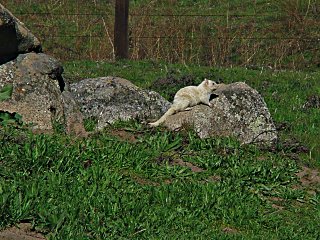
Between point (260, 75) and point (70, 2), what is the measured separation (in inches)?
361

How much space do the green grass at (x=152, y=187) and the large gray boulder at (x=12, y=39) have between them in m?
1.27

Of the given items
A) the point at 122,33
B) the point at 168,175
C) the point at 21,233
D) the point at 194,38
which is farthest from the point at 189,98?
the point at 194,38

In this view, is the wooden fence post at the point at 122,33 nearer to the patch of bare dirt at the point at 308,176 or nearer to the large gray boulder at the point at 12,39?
the large gray boulder at the point at 12,39

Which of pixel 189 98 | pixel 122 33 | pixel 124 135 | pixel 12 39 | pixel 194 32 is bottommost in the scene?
pixel 194 32

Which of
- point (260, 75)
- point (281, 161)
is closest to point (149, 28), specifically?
point (260, 75)

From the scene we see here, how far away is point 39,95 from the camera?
869cm

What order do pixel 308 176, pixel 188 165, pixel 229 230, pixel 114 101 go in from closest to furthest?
pixel 229 230 → pixel 188 165 → pixel 308 176 → pixel 114 101

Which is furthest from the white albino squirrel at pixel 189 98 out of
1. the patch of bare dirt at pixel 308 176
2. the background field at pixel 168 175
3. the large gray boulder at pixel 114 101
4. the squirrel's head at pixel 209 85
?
the patch of bare dirt at pixel 308 176

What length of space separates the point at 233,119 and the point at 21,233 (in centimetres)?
464

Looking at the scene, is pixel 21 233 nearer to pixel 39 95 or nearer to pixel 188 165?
pixel 188 165

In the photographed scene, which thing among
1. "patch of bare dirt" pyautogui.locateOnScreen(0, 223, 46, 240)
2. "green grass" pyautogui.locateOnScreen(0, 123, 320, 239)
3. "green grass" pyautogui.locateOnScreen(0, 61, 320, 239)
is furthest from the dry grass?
"patch of bare dirt" pyautogui.locateOnScreen(0, 223, 46, 240)

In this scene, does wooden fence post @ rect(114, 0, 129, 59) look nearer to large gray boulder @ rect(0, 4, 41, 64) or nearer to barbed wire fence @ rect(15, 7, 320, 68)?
barbed wire fence @ rect(15, 7, 320, 68)

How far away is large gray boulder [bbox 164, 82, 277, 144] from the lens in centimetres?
910

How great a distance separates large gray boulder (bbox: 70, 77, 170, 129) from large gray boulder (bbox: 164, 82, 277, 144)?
0.53 meters
